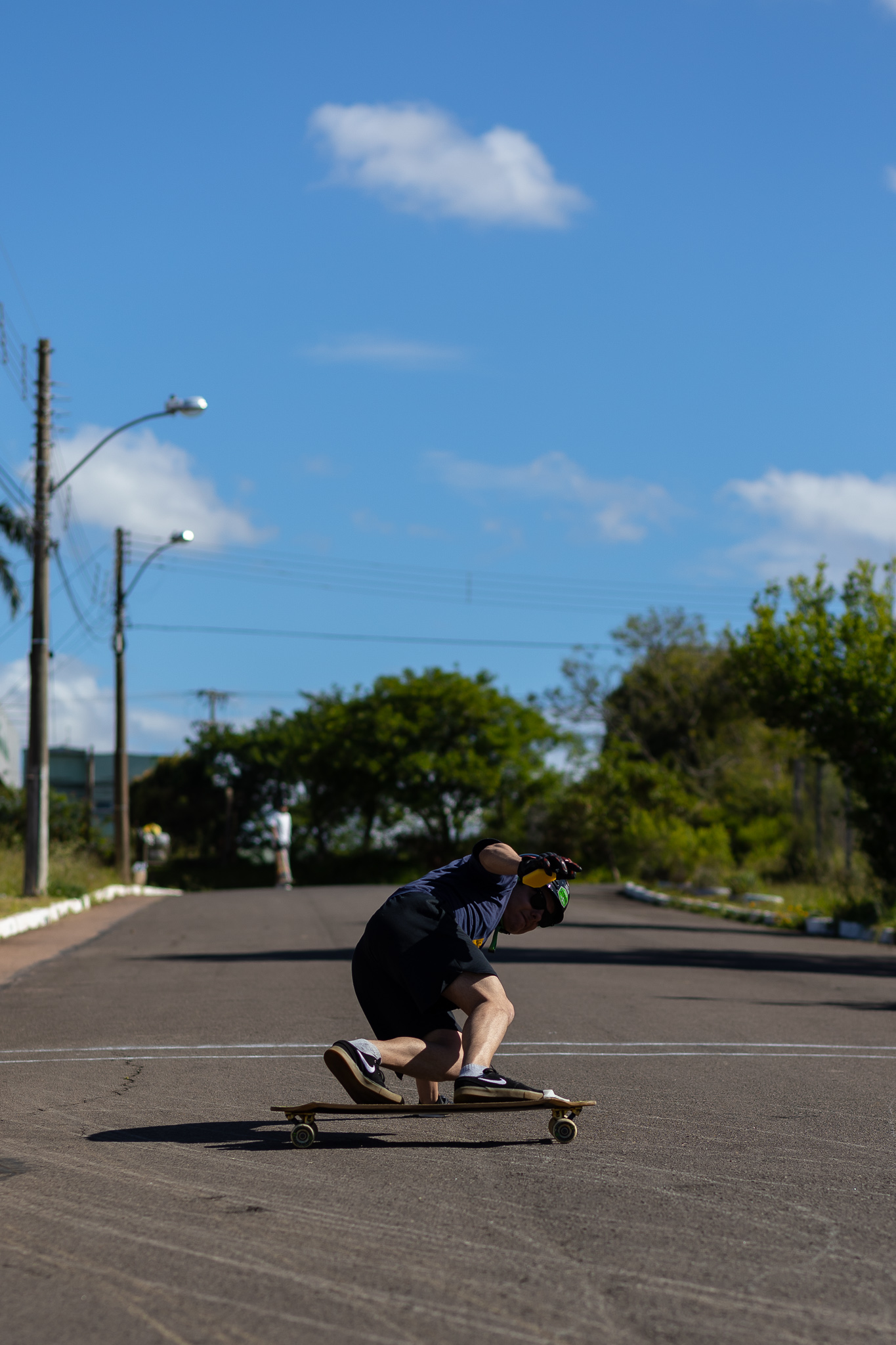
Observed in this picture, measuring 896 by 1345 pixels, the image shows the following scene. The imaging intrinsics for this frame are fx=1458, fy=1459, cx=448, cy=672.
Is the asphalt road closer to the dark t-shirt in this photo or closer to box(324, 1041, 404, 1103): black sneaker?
box(324, 1041, 404, 1103): black sneaker

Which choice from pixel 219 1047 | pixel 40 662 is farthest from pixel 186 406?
pixel 219 1047

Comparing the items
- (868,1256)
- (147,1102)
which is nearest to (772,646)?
(147,1102)

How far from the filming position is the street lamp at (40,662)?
23625 mm

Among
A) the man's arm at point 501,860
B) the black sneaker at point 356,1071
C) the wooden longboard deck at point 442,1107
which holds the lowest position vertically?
the wooden longboard deck at point 442,1107

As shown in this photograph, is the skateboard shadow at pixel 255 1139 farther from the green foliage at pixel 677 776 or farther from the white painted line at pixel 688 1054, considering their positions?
the green foliage at pixel 677 776

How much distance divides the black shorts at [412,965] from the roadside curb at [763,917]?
16662 millimetres

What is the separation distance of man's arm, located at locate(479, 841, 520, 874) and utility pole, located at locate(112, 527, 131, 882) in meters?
32.9

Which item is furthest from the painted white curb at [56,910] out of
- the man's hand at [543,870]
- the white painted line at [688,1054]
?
the man's hand at [543,870]

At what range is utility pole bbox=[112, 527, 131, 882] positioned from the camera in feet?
126

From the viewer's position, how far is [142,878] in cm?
3950

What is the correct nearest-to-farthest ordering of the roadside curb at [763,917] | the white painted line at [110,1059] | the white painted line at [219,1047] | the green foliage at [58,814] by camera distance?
the white painted line at [110,1059]
the white painted line at [219,1047]
the roadside curb at [763,917]
the green foliage at [58,814]

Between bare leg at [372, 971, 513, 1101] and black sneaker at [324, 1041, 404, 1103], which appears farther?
bare leg at [372, 971, 513, 1101]

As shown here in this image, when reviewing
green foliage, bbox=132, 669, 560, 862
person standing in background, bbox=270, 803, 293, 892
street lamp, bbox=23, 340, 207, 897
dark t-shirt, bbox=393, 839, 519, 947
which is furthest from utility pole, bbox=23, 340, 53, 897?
green foliage, bbox=132, 669, 560, 862

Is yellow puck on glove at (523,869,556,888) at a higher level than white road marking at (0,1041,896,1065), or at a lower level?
higher
